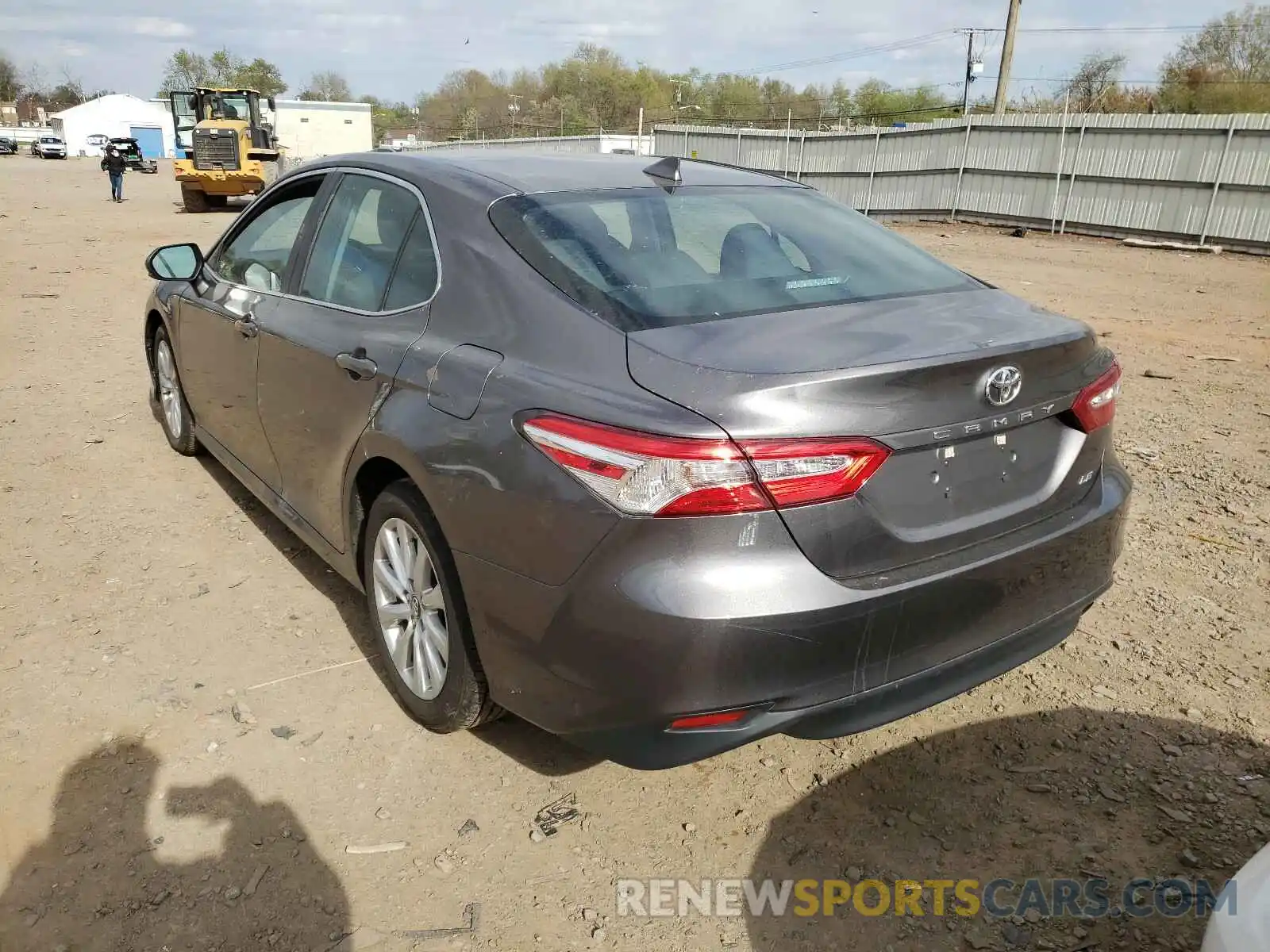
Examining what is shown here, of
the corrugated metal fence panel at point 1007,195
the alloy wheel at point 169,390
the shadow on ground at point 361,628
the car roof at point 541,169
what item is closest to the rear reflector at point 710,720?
the shadow on ground at point 361,628

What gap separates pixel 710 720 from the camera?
2.14 meters

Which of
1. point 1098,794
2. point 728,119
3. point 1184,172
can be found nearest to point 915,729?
point 1098,794

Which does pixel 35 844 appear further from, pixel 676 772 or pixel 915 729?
pixel 915 729

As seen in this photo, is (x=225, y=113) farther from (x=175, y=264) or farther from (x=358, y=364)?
(x=358, y=364)

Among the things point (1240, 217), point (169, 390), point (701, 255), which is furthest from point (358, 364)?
point (1240, 217)

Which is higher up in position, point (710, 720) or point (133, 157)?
point (133, 157)

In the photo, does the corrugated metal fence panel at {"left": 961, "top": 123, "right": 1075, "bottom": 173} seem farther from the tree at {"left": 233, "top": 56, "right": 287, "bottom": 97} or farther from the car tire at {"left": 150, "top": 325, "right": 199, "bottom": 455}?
the tree at {"left": 233, "top": 56, "right": 287, "bottom": 97}

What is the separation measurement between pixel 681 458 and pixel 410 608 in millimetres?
1245

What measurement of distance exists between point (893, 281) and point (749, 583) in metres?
1.26

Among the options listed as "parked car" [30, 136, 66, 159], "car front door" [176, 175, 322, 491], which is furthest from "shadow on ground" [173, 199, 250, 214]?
"parked car" [30, 136, 66, 159]

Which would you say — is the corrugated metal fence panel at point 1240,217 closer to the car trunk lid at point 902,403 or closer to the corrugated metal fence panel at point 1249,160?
the corrugated metal fence panel at point 1249,160

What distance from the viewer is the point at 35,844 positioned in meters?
2.50

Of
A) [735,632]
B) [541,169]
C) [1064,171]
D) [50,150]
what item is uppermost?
[1064,171]

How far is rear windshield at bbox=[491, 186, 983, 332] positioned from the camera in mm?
2469
